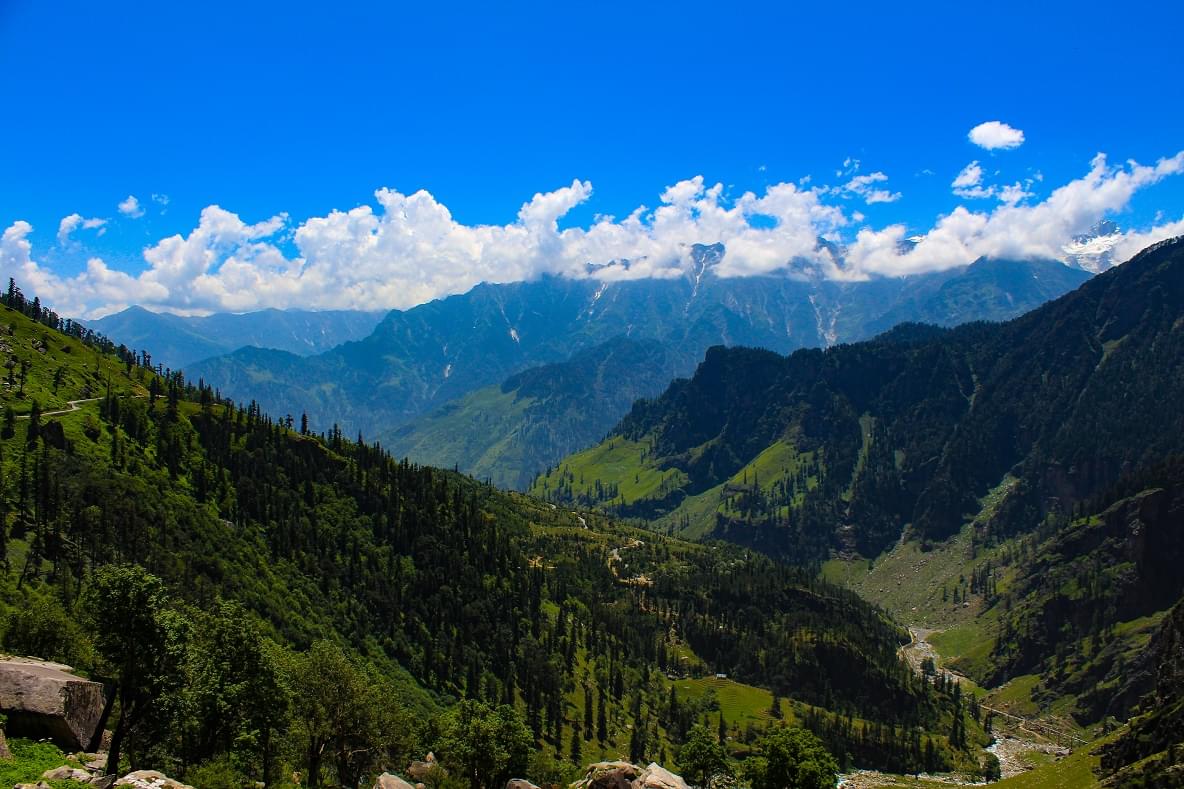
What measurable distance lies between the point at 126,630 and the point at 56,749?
9916mm

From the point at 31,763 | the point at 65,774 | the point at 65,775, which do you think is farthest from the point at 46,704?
the point at 65,775

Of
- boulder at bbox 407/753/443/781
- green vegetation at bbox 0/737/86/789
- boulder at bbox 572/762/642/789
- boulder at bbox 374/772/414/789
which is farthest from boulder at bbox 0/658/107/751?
boulder at bbox 407/753/443/781

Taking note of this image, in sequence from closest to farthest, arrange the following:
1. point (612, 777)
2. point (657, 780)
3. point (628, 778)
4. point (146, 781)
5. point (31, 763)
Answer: point (146, 781)
point (31, 763)
point (657, 780)
point (612, 777)
point (628, 778)

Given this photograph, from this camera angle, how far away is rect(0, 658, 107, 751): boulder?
59.9m

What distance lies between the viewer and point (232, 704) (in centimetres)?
7525

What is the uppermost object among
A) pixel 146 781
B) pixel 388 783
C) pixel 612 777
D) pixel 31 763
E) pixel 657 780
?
pixel 31 763

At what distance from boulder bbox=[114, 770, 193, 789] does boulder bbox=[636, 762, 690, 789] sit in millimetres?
46034

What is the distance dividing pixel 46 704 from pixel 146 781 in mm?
13213

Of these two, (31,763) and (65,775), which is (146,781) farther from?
(31,763)

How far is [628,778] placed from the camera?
87938mm

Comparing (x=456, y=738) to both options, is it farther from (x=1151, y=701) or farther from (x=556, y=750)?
(x=1151, y=701)

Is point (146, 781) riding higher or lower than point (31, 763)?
lower

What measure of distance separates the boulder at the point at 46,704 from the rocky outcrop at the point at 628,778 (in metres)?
50.4

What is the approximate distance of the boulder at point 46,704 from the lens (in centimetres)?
5988
